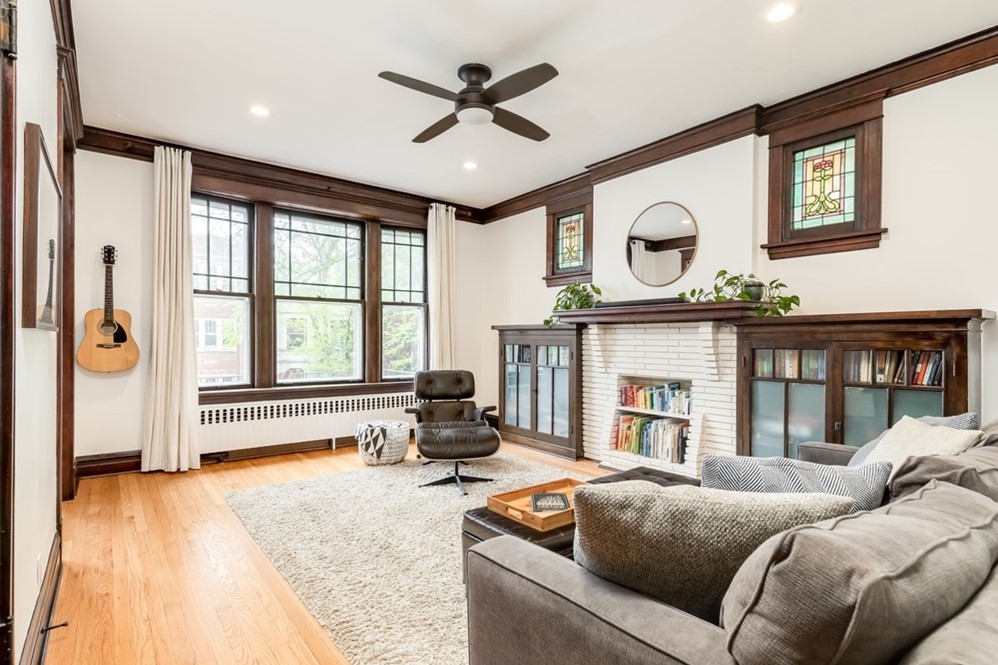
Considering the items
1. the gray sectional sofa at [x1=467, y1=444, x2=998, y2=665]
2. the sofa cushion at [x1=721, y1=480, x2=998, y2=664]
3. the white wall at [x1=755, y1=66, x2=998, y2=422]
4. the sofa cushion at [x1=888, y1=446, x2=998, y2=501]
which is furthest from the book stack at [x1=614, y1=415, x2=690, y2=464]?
the sofa cushion at [x1=721, y1=480, x2=998, y2=664]

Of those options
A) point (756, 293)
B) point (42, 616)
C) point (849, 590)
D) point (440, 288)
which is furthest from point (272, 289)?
point (849, 590)

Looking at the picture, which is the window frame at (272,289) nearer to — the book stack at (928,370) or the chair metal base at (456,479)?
the chair metal base at (456,479)

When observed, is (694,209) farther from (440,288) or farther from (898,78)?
(440,288)

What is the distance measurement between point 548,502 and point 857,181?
9.66 feet

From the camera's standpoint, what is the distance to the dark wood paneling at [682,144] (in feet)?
12.3

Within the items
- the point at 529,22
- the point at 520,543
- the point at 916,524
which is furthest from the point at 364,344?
the point at 916,524

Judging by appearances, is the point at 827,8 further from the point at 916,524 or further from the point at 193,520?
the point at 193,520

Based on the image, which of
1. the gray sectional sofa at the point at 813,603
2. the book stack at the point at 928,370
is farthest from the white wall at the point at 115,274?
the book stack at the point at 928,370

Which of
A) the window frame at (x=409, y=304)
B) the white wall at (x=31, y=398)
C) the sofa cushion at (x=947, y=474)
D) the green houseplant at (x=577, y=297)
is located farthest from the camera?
the window frame at (x=409, y=304)

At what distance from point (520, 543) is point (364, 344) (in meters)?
4.71

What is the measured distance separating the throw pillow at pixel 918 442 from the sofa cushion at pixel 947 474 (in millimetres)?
454

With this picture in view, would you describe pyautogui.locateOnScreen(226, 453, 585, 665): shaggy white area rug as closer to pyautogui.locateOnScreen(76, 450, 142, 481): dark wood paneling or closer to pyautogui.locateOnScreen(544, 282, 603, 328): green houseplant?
pyautogui.locateOnScreen(76, 450, 142, 481): dark wood paneling

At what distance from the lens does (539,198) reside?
19.0 feet

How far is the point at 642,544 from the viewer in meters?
0.98
